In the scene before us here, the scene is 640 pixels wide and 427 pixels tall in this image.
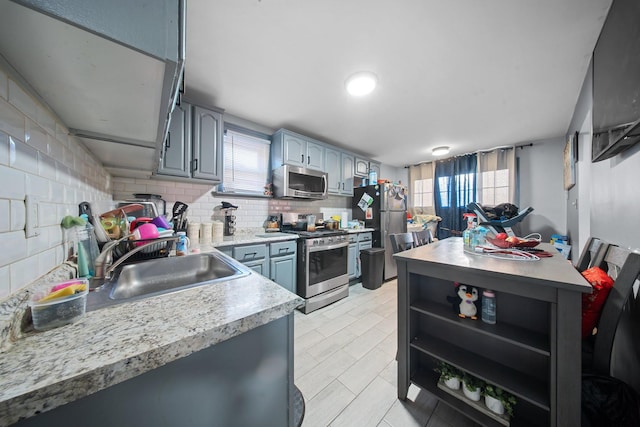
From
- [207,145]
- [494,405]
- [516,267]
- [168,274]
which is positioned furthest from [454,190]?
[168,274]

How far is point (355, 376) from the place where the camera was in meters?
1.46

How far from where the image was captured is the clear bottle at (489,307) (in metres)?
1.06

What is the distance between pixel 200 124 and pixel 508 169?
4724mm

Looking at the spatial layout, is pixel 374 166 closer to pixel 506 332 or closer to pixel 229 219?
pixel 229 219

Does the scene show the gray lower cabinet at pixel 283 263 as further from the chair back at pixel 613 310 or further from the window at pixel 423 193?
the window at pixel 423 193

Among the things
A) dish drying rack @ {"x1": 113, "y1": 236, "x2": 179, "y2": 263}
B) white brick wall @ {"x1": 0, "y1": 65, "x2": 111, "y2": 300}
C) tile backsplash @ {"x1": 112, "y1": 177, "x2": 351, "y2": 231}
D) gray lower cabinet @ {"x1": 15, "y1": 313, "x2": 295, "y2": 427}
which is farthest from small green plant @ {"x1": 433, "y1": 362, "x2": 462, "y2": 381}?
tile backsplash @ {"x1": 112, "y1": 177, "x2": 351, "y2": 231}

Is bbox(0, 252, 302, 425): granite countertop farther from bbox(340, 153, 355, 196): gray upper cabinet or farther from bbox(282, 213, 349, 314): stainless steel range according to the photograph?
bbox(340, 153, 355, 196): gray upper cabinet

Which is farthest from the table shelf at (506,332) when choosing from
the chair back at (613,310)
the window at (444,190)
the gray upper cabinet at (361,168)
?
the window at (444,190)

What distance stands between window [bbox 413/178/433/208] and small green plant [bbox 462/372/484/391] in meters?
3.97

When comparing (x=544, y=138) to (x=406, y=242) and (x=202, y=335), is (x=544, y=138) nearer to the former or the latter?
(x=406, y=242)

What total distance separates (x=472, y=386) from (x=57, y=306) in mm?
1704

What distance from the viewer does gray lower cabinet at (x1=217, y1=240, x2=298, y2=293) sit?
2049 millimetres

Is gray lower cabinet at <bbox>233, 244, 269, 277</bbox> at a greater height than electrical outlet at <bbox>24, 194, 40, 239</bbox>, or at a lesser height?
lesser

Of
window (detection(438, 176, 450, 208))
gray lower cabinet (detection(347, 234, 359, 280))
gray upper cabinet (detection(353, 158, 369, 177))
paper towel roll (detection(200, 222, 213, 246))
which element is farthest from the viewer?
window (detection(438, 176, 450, 208))
